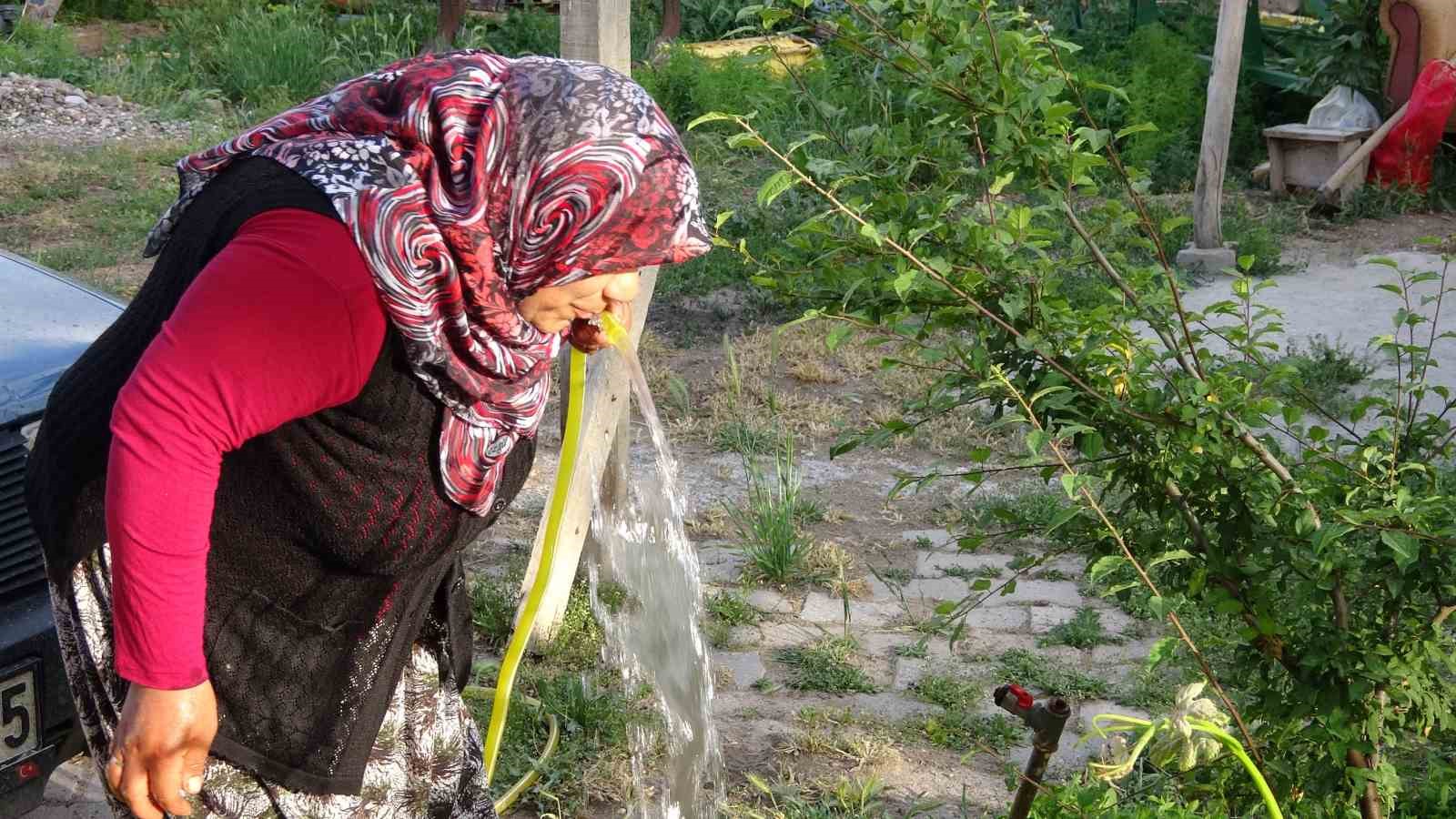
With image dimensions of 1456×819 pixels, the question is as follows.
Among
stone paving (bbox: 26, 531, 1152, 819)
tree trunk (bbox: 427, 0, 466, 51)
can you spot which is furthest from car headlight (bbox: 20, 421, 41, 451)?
tree trunk (bbox: 427, 0, 466, 51)

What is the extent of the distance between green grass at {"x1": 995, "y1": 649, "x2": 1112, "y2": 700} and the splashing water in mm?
835

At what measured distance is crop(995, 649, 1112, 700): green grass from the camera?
11.8 ft

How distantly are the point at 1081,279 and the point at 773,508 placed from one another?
313cm

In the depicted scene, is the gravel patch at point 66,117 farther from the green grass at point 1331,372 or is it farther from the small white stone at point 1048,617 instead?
the small white stone at point 1048,617

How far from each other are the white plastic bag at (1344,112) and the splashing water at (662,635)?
268 inches

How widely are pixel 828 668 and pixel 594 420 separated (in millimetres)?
931

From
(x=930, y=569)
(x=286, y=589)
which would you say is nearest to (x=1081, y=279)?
(x=930, y=569)

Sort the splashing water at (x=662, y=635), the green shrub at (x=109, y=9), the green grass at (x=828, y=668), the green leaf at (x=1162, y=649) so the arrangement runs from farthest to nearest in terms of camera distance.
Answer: the green shrub at (x=109, y=9) < the green grass at (x=828, y=668) < the splashing water at (x=662, y=635) < the green leaf at (x=1162, y=649)

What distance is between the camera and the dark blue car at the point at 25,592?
8.25ft

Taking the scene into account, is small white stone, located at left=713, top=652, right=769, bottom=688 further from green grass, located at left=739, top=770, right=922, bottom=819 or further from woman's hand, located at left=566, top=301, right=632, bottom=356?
woman's hand, located at left=566, top=301, right=632, bottom=356

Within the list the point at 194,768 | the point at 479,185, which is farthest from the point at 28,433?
the point at 479,185

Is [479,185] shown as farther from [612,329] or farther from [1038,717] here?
[1038,717]

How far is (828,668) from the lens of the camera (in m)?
3.71

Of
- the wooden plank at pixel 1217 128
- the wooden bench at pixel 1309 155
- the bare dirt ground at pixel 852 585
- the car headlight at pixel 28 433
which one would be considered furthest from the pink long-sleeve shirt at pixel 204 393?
the wooden bench at pixel 1309 155
